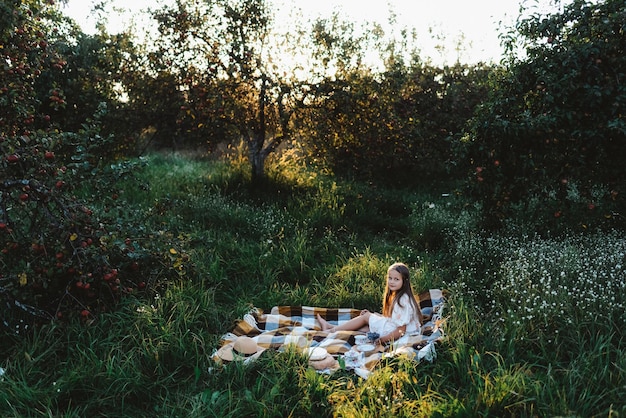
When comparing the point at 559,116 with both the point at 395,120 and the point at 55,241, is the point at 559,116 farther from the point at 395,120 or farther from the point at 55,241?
the point at 55,241

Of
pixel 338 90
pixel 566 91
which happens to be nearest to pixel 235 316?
pixel 566 91

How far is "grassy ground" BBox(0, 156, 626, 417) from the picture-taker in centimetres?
363

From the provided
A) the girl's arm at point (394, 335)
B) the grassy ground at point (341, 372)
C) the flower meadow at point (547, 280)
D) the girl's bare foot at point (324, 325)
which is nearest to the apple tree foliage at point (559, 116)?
the flower meadow at point (547, 280)

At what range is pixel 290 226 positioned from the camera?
26.2 ft

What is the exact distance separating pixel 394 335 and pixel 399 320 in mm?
214

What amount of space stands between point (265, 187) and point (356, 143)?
1874mm

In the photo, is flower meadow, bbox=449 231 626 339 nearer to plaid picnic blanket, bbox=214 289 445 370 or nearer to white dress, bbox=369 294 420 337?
plaid picnic blanket, bbox=214 289 445 370

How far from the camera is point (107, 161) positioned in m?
10.1

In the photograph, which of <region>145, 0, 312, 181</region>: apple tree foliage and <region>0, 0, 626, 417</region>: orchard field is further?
<region>145, 0, 312, 181</region>: apple tree foliage

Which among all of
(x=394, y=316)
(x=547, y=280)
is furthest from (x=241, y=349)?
(x=547, y=280)

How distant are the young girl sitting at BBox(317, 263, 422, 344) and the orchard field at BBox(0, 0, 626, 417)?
455 mm

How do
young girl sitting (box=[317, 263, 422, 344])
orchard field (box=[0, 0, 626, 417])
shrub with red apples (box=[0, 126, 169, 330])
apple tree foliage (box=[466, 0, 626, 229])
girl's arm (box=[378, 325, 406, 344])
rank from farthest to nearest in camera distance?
apple tree foliage (box=[466, 0, 626, 229])
young girl sitting (box=[317, 263, 422, 344])
girl's arm (box=[378, 325, 406, 344])
shrub with red apples (box=[0, 126, 169, 330])
orchard field (box=[0, 0, 626, 417])

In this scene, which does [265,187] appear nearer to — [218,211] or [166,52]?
[218,211]

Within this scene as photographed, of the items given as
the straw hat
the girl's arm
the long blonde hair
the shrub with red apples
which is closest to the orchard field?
the shrub with red apples
